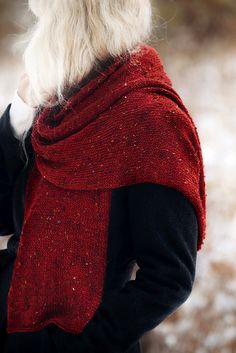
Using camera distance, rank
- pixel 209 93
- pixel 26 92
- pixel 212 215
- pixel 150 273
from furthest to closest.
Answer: pixel 209 93 < pixel 212 215 < pixel 26 92 < pixel 150 273

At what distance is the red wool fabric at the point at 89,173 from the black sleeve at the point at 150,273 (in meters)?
0.03

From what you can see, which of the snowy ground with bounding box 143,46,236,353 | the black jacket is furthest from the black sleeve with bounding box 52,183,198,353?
the snowy ground with bounding box 143,46,236,353

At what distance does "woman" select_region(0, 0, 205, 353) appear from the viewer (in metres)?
0.78

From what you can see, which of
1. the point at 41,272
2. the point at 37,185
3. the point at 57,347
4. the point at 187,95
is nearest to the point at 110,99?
the point at 37,185

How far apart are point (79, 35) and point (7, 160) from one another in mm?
337

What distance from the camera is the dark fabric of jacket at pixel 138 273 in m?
0.77

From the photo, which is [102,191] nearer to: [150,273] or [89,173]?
[89,173]

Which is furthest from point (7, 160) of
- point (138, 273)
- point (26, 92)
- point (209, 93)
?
point (209, 93)

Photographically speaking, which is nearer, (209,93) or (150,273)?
(150,273)

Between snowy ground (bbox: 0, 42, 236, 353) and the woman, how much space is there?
42.7 inches

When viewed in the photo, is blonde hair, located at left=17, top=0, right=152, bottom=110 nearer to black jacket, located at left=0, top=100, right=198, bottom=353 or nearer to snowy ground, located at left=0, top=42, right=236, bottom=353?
black jacket, located at left=0, top=100, right=198, bottom=353

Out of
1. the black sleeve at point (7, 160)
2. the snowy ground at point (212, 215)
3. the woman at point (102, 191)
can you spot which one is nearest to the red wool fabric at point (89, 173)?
the woman at point (102, 191)

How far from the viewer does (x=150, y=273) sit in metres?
0.80

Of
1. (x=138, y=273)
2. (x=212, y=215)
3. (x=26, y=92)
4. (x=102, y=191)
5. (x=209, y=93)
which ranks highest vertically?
(x=26, y=92)
